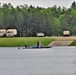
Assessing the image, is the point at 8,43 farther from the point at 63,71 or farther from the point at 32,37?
the point at 63,71

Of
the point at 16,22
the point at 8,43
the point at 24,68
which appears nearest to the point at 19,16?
the point at 16,22

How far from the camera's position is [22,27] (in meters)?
198

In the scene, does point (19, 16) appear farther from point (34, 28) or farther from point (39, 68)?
point (39, 68)

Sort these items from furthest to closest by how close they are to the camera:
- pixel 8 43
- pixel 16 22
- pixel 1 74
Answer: pixel 16 22 < pixel 8 43 < pixel 1 74

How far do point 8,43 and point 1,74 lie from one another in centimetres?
12369

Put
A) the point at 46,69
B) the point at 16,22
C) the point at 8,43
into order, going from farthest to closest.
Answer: the point at 16,22 < the point at 8,43 < the point at 46,69

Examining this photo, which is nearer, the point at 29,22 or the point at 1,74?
the point at 1,74

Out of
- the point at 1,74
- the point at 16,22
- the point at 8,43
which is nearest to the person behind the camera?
the point at 1,74

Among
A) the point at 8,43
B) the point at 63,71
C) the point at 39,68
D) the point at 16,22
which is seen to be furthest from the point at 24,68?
the point at 16,22

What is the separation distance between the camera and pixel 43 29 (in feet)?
641

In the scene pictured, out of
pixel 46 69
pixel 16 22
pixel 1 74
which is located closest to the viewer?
pixel 1 74

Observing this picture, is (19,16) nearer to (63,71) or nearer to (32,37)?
(32,37)

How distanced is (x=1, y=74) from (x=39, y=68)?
10.0 m

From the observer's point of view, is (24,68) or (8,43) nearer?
(24,68)
